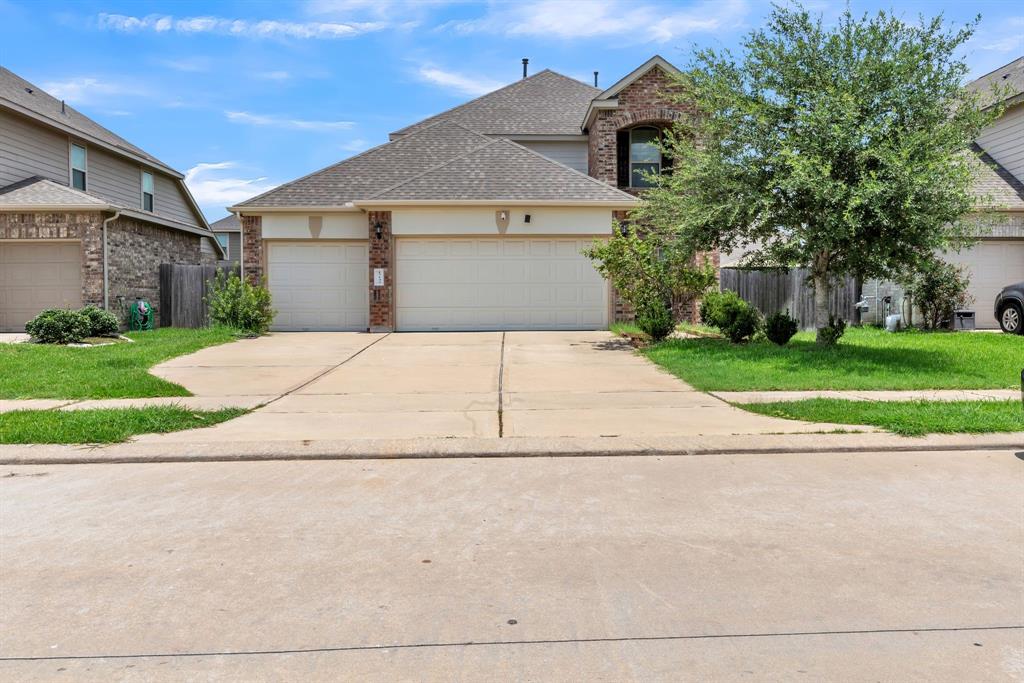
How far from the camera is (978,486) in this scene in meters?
5.64

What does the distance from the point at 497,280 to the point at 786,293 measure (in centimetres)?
789

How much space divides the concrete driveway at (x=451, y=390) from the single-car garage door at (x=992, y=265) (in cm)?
1059

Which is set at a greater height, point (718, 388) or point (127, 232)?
point (127, 232)

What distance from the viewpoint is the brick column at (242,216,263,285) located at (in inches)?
760

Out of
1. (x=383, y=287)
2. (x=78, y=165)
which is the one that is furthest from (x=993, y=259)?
(x=78, y=165)

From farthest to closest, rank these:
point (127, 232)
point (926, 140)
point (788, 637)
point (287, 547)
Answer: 1. point (127, 232)
2. point (926, 140)
3. point (287, 547)
4. point (788, 637)

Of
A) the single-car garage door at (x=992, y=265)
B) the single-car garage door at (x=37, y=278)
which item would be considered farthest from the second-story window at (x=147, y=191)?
the single-car garage door at (x=992, y=265)

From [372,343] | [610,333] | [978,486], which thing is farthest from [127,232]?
[978,486]

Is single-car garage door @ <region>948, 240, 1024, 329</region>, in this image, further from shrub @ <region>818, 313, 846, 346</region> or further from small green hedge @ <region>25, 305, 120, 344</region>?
small green hedge @ <region>25, 305, 120, 344</region>

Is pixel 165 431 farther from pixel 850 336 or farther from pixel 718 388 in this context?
pixel 850 336

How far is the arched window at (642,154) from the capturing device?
73.7ft

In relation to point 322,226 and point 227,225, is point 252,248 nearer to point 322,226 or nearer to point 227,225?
point 322,226

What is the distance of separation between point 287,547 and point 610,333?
14.4m

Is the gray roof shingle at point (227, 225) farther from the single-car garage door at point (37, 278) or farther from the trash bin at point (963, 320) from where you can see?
the trash bin at point (963, 320)
